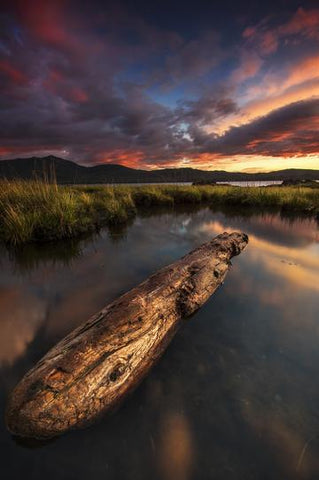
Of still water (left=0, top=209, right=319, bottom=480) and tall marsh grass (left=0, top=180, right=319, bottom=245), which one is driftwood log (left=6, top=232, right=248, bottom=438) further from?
tall marsh grass (left=0, top=180, right=319, bottom=245)

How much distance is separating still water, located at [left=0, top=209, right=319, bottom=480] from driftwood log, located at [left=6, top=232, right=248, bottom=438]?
134 millimetres

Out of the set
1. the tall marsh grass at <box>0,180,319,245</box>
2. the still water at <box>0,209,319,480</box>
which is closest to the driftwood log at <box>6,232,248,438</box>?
the still water at <box>0,209,319,480</box>

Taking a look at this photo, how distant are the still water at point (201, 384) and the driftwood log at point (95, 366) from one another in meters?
0.13

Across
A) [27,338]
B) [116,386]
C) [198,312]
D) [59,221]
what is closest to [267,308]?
[198,312]

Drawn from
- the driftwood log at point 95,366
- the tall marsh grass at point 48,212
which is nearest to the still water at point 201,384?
the driftwood log at point 95,366

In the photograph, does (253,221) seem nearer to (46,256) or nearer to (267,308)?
(267,308)

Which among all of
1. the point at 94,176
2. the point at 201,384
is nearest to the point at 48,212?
the point at 201,384

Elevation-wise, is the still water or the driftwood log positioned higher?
the driftwood log

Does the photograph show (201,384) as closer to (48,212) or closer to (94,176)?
(48,212)

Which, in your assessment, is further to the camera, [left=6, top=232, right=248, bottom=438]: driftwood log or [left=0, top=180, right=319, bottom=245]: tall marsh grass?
[left=0, top=180, right=319, bottom=245]: tall marsh grass

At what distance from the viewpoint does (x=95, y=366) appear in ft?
5.51

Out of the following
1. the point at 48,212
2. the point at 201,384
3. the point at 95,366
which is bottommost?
the point at 201,384

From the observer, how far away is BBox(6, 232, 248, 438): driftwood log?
151 cm

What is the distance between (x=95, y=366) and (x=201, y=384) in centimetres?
105
